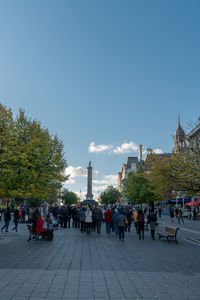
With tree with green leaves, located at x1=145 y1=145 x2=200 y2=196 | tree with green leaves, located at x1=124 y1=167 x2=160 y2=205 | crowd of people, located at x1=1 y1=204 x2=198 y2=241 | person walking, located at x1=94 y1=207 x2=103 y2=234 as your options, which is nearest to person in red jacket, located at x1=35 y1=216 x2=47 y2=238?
crowd of people, located at x1=1 y1=204 x2=198 y2=241

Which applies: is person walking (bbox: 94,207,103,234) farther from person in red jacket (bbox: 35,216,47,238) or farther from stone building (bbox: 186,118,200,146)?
stone building (bbox: 186,118,200,146)

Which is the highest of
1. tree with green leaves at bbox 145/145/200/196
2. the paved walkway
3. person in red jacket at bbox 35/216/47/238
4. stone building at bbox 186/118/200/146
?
stone building at bbox 186/118/200/146

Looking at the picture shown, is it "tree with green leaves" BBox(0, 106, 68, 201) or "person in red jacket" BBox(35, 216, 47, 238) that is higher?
"tree with green leaves" BBox(0, 106, 68, 201)

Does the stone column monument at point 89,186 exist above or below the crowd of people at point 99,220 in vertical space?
above

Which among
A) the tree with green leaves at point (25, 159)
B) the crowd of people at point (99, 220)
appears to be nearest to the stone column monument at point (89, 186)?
the crowd of people at point (99, 220)

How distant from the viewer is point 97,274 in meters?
8.55

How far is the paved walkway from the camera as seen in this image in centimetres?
669

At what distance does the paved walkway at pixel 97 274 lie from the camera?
669cm

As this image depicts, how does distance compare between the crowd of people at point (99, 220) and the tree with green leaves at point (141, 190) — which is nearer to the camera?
the crowd of people at point (99, 220)

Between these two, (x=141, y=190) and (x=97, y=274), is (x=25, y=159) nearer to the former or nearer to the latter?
(x=97, y=274)

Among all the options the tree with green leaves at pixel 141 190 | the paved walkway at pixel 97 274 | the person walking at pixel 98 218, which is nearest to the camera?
the paved walkway at pixel 97 274

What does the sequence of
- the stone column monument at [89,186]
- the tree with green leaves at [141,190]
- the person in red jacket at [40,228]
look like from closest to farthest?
the person in red jacket at [40,228]
the tree with green leaves at [141,190]
the stone column monument at [89,186]

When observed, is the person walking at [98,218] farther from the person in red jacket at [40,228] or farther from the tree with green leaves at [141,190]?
the tree with green leaves at [141,190]

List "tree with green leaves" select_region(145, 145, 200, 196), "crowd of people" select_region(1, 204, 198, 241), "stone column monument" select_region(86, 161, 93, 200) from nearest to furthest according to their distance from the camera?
"crowd of people" select_region(1, 204, 198, 241) < "tree with green leaves" select_region(145, 145, 200, 196) < "stone column monument" select_region(86, 161, 93, 200)
